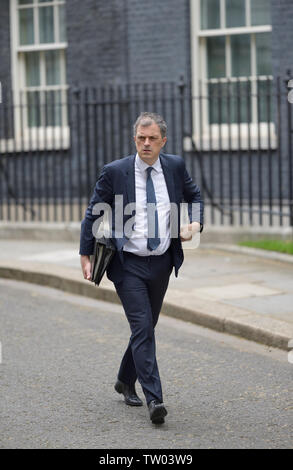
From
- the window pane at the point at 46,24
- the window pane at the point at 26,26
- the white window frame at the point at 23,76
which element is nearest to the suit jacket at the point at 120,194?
the white window frame at the point at 23,76

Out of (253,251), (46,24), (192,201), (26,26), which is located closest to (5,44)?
(26,26)

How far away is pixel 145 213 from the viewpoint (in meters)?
5.63

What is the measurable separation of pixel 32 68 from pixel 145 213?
11.1 meters

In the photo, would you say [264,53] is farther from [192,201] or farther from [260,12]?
[192,201]

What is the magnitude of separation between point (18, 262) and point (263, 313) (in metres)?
3.99

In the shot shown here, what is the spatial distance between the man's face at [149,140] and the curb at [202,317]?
2368 mm

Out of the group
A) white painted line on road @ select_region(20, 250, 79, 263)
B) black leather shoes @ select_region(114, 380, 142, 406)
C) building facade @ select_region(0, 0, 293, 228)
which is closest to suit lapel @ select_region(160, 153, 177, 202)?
black leather shoes @ select_region(114, 380, 142, 406)

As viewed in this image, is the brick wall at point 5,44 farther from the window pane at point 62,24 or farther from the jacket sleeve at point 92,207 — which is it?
the jacket sleeve at point 92,207

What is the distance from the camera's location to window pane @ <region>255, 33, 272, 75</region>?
45.8 ft

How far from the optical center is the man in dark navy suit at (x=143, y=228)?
5547 mm

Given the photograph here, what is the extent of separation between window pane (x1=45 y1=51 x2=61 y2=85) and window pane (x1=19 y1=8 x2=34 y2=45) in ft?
1.40

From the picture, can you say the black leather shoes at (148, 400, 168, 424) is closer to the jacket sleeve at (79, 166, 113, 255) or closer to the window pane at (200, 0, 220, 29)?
the jacket sleeve at (79, 166, 113, 255)

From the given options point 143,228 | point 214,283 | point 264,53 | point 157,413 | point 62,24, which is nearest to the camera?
point 157,413

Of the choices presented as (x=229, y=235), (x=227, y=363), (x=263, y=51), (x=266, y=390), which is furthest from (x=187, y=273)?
(x=263, y=51)
